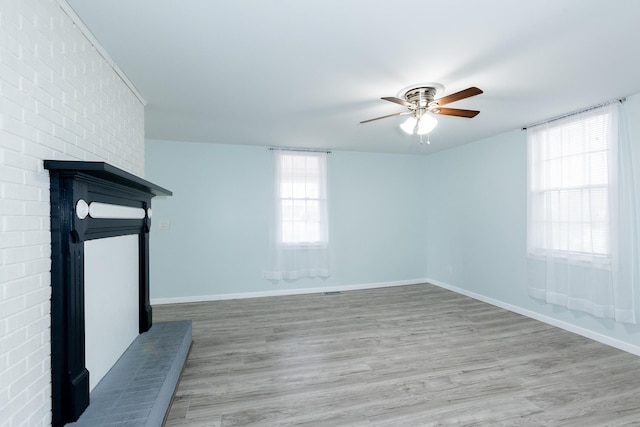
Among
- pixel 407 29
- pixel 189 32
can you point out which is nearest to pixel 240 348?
pixel 189 32

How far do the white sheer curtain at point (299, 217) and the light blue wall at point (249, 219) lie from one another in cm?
19

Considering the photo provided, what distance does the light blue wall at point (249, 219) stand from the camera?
4.52 meters

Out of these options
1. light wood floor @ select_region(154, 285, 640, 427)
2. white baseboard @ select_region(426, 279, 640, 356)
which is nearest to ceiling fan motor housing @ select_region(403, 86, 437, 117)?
light wood floor @ select_region(154, 285, 640, 427)

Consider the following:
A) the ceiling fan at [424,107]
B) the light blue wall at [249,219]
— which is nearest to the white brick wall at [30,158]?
the ceiling fan at [424,107]

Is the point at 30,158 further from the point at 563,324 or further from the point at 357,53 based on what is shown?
the point at 563,324

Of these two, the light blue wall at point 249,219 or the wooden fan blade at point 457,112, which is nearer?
the wooden fan blade at point 457,112

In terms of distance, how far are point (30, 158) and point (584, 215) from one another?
459 cm

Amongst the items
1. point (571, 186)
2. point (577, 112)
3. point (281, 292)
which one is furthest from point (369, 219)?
point (577, 112)

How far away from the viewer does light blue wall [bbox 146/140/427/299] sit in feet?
14.8

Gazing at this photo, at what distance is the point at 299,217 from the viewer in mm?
4953

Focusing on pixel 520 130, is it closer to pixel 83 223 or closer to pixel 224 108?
pixel 224 108

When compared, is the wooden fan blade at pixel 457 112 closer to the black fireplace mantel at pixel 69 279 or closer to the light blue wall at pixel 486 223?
the light blue wall at pixel 486 223

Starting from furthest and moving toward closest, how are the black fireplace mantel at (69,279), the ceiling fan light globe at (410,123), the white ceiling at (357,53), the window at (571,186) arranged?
the window at (571,186), the ceiling fan light globe at (410,123), the white ceiling at (357,53), the black fireplace mantel at (69,279)

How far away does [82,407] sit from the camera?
1589 mm
